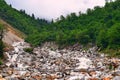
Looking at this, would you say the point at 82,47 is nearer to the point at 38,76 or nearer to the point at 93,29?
the point at 93,29

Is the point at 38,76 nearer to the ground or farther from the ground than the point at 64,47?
nearer to the ground

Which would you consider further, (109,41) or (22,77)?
(109,41)

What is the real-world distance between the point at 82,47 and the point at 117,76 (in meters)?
120

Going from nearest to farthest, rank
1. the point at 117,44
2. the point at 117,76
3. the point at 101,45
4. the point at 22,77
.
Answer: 1. the point at 117,76
2. the point at 22,77
3. the point at 117,44
4. the point at 101,45

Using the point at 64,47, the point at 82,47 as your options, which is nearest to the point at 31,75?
the point at 82,47

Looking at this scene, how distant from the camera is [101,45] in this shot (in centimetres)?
15388

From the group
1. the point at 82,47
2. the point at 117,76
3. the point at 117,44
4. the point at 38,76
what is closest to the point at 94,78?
the point at 117,76

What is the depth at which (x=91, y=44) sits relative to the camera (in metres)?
180

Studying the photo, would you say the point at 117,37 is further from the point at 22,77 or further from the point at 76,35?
the point at 22,77

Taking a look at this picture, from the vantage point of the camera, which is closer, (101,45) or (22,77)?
(22,77)

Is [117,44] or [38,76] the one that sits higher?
[117,44]

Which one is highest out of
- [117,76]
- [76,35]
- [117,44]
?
[76,35]

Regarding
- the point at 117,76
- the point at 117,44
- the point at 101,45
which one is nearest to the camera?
the point at 117,76

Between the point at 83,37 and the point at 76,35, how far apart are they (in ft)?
28.4
